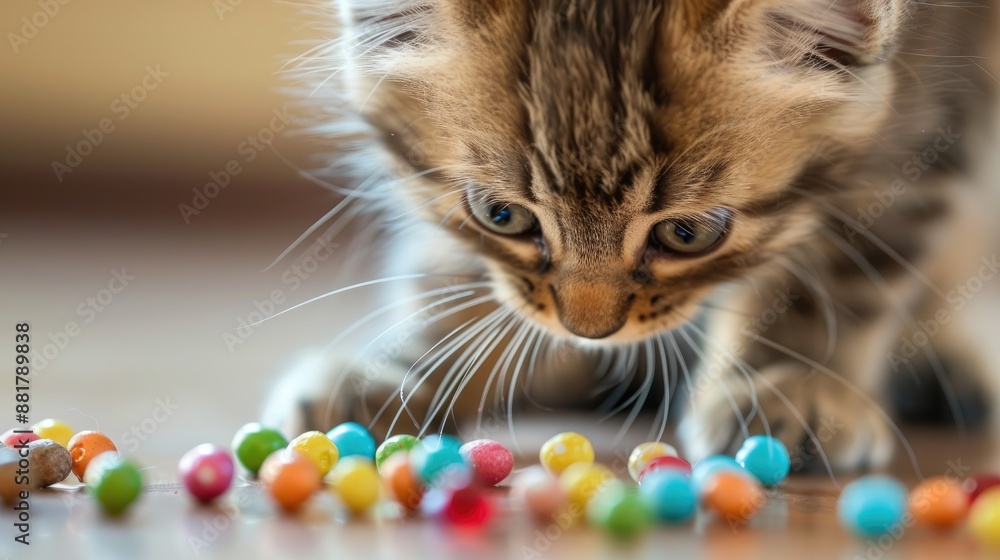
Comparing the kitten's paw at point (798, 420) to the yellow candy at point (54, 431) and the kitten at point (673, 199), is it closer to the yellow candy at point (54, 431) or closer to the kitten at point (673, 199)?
the kitten at point (673, 199)

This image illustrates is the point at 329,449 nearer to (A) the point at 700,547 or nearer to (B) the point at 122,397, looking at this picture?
(A) the point at 700,547

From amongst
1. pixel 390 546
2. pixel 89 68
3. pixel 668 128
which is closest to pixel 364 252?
pixel 668 128

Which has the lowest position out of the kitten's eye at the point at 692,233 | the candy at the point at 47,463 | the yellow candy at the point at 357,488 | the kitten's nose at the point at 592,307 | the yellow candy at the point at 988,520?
the yellow candy at the point at 988,520

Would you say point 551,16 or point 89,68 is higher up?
point 89,68

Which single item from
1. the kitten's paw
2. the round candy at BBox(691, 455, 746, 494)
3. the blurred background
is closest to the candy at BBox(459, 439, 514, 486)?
the round candy at BBox(691, 455, 746, 494)

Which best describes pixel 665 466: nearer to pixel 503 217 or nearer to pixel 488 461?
pixel 488 461

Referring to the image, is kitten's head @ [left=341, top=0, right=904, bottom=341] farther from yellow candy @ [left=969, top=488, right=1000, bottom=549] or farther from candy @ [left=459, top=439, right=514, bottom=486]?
yellow candy @ [left=969, top=488, right=1000, bottom=549]

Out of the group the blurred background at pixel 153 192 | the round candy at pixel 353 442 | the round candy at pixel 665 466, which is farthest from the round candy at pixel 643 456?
the blurred background at pixel 153 192
